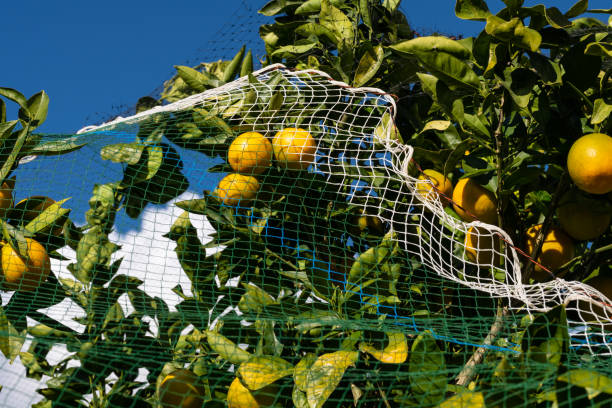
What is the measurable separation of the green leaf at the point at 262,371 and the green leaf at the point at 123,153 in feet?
1.93

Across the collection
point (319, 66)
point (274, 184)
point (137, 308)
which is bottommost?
point (137, 308)

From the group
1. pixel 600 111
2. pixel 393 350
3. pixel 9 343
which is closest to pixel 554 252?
pixel 600 111

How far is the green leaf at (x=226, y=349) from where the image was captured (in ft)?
4.37

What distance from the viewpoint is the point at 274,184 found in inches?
58.9

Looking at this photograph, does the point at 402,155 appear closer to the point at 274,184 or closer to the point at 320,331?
the point at 274,184

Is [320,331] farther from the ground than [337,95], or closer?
closer

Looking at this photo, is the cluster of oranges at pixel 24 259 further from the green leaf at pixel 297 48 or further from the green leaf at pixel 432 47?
the green leaf at pixel 432 47

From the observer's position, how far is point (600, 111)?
51.0 inches

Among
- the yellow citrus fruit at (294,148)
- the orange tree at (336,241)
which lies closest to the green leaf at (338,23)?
the orange tree at (336,241)

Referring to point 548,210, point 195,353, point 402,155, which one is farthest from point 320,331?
point 548,210

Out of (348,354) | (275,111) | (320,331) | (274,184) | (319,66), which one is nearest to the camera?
(348,354)

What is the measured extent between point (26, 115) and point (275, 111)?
2.09 feet

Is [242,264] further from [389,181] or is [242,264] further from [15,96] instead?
[15,96]

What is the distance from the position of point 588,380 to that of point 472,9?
0.77 meters
